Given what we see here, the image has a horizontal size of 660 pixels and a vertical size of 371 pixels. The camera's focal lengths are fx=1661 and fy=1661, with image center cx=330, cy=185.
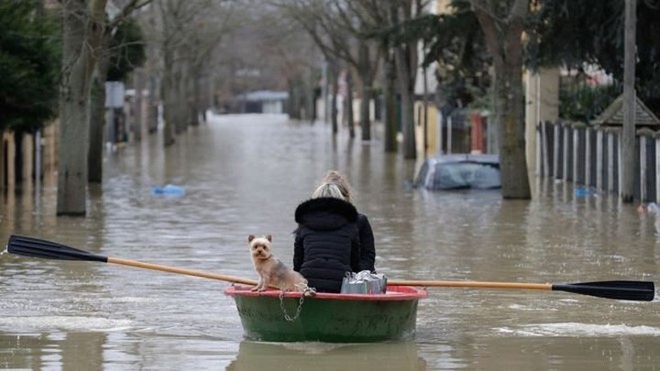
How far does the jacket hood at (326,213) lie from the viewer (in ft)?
43.2

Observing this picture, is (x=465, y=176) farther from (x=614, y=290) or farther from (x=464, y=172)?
(x=614, y=290)

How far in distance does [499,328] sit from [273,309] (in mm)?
2521

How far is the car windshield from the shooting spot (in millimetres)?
34219

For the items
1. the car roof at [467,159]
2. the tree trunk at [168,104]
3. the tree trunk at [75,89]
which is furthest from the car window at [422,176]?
the tree trunk at [168,104]

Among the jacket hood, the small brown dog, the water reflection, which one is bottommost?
the water reflection

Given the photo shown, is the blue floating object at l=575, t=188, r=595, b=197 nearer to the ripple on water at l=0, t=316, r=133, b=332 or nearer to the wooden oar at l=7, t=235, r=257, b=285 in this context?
the ripple on water at l=0, t=316, r=133, b=332

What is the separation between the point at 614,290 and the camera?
44.2 feet

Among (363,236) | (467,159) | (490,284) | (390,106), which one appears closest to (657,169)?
(467,159)

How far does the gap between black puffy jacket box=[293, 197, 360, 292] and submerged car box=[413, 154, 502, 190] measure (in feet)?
68.6

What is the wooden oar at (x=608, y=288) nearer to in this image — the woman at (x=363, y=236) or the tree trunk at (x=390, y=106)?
the woman at (x=363, y=236)

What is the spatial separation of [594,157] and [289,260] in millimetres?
19565

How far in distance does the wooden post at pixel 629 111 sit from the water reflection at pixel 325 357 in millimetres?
19731

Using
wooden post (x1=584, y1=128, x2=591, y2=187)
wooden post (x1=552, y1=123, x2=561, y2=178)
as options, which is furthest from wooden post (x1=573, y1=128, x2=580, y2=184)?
wooden post (x1=552, y1=123, x2=561, y2=178)

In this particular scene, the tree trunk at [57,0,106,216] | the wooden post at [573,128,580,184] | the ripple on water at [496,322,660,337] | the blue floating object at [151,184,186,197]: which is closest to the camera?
the ripple on water at [496,322,660,337]
